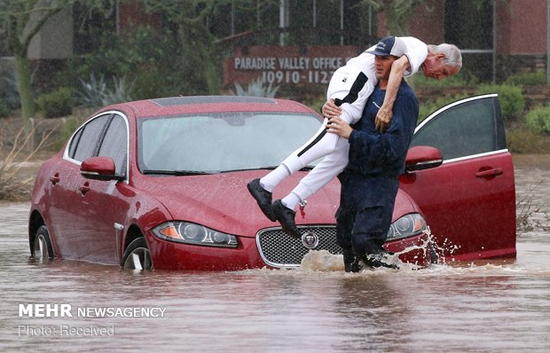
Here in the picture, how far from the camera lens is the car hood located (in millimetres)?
10625

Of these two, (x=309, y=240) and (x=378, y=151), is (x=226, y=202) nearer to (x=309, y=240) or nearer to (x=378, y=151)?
(x=309, y=240)

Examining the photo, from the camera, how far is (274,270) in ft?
34.8

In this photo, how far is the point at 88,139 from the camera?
13016mm

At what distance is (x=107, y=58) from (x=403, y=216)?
2776cm

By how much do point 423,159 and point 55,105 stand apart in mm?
24438

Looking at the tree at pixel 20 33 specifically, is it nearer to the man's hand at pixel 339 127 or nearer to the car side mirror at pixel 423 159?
the car side mirror at pixel 423 159

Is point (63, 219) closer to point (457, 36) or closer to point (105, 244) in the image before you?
point (105, 244)

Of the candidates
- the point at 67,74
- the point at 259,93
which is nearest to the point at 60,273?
the point at 259,93

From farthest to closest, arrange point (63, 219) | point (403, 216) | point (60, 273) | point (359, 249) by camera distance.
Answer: point (63, 219)
point (60, 273)
point (403, 216)
point (359, 249)

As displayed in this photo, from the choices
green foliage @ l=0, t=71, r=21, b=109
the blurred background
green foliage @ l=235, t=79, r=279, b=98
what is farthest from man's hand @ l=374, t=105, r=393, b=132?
green foliage @ l=0, t=71, r=21, b=109

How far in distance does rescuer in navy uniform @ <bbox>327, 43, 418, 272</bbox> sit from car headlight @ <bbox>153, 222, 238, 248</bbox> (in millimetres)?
838

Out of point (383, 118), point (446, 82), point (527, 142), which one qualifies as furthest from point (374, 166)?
point (446, 82)

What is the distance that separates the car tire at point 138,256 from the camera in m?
11.0

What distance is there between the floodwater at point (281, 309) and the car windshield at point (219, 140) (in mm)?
907
